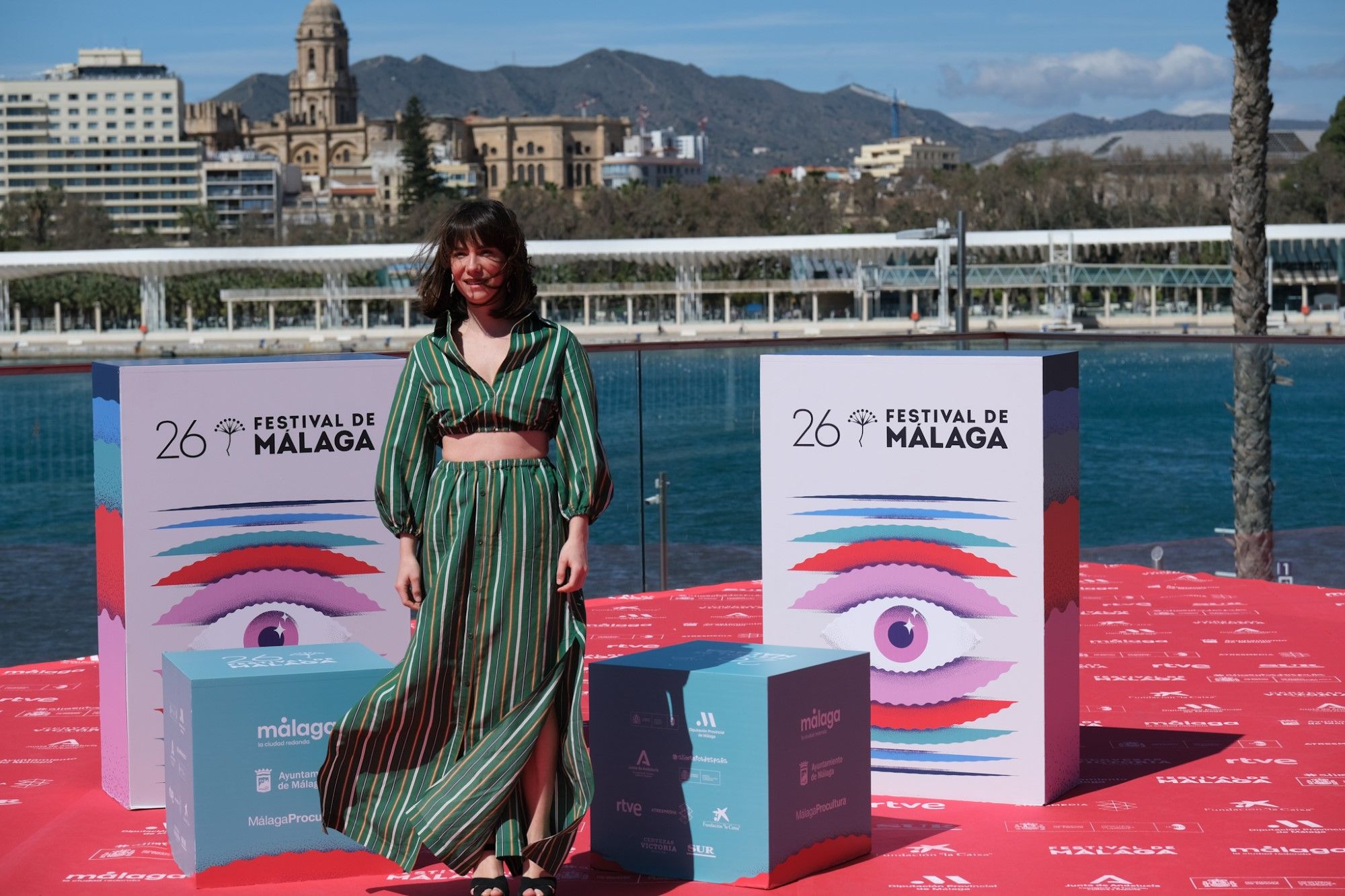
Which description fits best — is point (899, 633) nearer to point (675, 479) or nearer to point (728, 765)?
point (728, 765)

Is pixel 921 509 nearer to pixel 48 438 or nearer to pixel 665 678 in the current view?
pixel 665 678

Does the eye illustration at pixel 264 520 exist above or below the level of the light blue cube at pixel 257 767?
above

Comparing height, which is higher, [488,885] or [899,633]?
[899,633]

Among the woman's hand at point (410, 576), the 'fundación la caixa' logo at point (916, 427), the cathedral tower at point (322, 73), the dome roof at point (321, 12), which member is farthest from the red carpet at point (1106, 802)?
the dome roof at point (321, 12)

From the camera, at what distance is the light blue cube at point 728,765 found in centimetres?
289

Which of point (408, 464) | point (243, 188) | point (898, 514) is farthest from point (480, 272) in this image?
point (243, 188)

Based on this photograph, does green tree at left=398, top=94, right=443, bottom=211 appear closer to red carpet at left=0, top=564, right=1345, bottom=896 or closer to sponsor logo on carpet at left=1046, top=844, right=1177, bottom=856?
red carpet at left=0, top=564, right=1345, bottom=896

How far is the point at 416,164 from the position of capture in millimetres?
89250

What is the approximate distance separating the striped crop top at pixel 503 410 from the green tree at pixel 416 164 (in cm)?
8670

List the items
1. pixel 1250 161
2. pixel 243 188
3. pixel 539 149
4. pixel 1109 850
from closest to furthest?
pixel 1109 850
pixel 1250 161
pixel 243 188
pixel 539 149

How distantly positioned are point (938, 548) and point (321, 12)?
163 meters

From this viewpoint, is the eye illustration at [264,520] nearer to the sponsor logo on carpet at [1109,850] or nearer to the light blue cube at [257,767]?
the light blue cube at [257,767]

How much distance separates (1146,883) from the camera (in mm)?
2912

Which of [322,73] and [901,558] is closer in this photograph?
[901,558]
